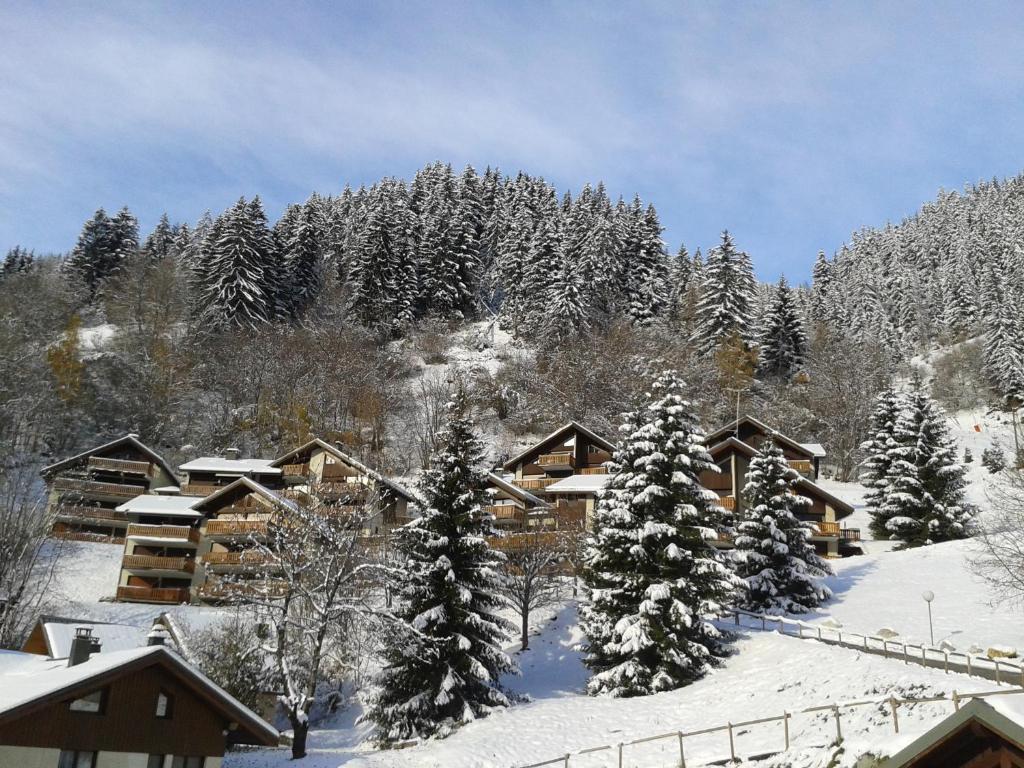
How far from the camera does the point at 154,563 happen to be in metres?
46.2

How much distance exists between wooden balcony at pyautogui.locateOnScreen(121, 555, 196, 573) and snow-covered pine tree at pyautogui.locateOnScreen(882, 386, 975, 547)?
4436cm

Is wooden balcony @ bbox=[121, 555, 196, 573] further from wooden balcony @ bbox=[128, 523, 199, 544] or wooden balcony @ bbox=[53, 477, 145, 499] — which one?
wooden balcony @ bbox=[53, 477, 145, 499]

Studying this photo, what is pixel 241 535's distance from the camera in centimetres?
4566

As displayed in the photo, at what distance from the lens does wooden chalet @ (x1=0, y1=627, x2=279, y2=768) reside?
18.4 m

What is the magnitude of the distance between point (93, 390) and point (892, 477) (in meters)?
64.6

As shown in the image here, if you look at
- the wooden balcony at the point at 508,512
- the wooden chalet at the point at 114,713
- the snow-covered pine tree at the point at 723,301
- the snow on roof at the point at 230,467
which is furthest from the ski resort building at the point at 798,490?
the wooden chalet at the point at 114,713

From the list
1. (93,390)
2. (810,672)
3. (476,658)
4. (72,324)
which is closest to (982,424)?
(810,672)

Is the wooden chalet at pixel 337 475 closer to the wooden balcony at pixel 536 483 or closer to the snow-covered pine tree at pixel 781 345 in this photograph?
the wooden balcony at pixel 536 483

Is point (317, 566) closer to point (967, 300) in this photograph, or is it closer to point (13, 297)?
point (13, 297)

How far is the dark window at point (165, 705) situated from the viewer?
21.1m

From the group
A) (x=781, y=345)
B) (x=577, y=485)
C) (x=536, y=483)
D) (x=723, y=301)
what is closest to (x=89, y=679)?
(x=577, y=485)

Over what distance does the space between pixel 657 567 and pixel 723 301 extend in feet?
178

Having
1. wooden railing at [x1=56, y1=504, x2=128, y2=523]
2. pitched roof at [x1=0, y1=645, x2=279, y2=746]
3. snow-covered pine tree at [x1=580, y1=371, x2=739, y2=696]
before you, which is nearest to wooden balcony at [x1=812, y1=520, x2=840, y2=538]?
snow-covered pine tree at [x1=580, y1=371, x2=739, y2=696]

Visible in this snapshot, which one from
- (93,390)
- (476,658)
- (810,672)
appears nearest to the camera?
(810,672)
